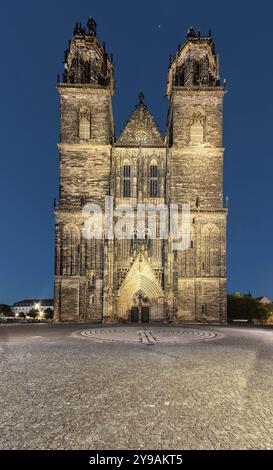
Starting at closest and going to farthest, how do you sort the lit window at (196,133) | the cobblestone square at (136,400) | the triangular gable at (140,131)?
1. the cobblestone square at (136,400)
2. the lit window at (196,133)
3. the triangular gable at (140,131)

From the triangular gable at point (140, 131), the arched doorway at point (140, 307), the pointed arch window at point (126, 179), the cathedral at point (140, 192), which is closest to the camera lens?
the cathedral at point (140, 192)

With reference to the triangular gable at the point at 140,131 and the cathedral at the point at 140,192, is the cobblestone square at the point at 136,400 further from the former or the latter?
the triangular gable at the point at 140,131

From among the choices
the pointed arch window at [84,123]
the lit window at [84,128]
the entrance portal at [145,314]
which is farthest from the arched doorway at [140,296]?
the pointed arch window at [84,123]

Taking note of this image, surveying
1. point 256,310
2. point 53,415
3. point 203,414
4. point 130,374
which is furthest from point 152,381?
point 256,310

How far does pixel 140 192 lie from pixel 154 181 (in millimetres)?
1933

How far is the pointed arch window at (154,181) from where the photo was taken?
32875mm

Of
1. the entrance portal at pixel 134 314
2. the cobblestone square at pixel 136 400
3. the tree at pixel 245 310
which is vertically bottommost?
the tree at pixel 245 310

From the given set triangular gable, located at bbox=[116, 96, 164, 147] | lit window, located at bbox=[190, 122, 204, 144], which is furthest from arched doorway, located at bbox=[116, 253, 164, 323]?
lit window, located at bbox=[190, 122, 204, 144]

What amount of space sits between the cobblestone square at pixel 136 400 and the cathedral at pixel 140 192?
17569 mm

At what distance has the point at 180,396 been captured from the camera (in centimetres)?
727

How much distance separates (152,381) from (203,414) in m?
2.46

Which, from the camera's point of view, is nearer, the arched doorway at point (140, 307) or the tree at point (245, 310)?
the arched doorway at point (140, 307)

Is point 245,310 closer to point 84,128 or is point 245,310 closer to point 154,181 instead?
point 154,181
